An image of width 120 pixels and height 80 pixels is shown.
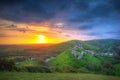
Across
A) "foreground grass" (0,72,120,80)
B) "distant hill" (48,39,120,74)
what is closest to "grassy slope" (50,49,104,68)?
"distant hill" (48,39,120,74)

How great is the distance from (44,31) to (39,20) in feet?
2.05

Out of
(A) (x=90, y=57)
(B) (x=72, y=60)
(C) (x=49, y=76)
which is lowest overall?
(C) (x=49, y=76)

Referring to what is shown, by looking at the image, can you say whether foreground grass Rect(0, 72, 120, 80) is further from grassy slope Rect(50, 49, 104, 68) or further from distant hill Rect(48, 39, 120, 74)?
grassy slope Rect(50, 49, 104, 68)

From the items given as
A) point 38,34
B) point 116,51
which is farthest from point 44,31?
point 116,51

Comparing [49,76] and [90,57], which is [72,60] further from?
[49,76]

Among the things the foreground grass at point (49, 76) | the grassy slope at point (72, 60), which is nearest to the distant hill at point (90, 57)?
the grassy slope at point (72, 60)

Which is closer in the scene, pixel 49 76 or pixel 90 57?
pixel 49 76

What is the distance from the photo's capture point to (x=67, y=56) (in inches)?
630

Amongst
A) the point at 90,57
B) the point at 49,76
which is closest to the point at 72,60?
the point at 90,57

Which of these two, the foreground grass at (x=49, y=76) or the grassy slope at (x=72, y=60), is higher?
the grassy slope at (x=72, y=60)

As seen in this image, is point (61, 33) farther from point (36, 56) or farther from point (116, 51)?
point (116, 51)

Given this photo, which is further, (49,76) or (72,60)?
(72,60)

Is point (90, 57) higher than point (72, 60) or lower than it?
higher

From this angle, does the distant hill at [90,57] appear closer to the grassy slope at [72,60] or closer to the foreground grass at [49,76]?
the grassy slope at [72,60]
